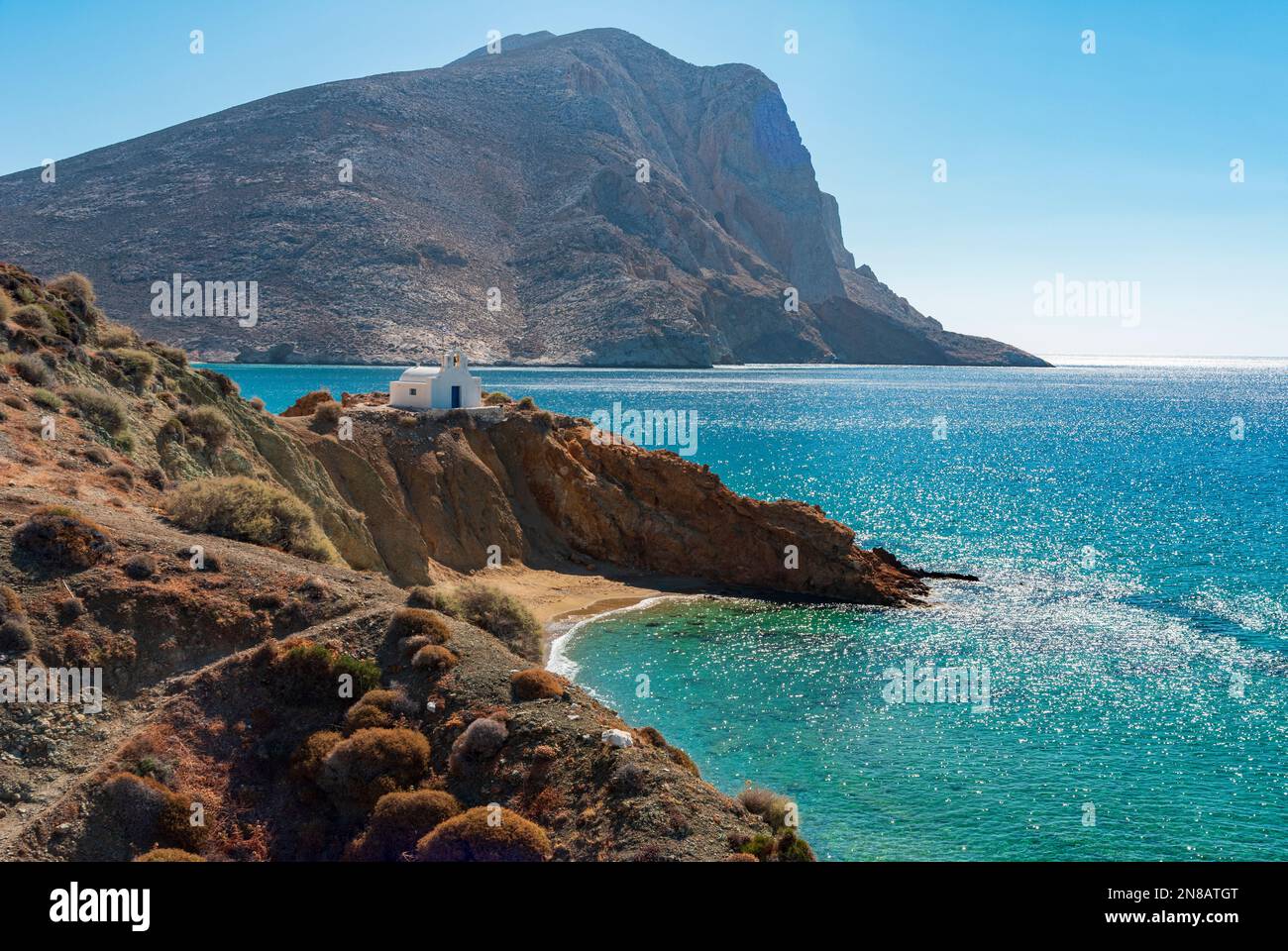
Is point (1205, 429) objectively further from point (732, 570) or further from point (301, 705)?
point (301, 705)

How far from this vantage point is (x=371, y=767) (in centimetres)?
1489

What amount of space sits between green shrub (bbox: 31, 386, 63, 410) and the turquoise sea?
16.2 metres

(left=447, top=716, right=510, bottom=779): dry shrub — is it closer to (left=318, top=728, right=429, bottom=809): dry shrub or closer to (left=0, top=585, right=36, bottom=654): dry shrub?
(left=318, top=728, right=429, bottom=809): dry shrub

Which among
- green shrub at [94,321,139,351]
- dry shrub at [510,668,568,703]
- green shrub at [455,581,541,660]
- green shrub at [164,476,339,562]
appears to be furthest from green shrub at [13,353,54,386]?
dry shrub at [510,668,568,703]

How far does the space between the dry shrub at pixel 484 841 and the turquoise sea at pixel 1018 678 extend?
7.78m

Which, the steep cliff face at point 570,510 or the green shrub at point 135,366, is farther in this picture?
the steep cliff face at point 570,510

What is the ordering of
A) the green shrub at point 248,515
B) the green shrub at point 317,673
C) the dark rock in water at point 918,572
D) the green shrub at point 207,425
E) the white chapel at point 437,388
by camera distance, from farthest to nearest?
the white chapel at point 437,388
the dark rock in water at point 918,572
the green shrub at point 207,425
the green shrub at point 248,515
the green shrub at point 317,673

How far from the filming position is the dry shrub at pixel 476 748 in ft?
50.0

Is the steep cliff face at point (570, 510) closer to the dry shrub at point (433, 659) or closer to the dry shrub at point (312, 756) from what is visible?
the dry shrub at point (433, 659)

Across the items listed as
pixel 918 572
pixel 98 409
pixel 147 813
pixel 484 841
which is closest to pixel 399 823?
pixel 484 841

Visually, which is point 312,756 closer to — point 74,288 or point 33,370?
point 33,370

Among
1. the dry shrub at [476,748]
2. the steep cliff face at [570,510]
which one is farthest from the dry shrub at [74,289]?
the dry shrub at [476,748]
